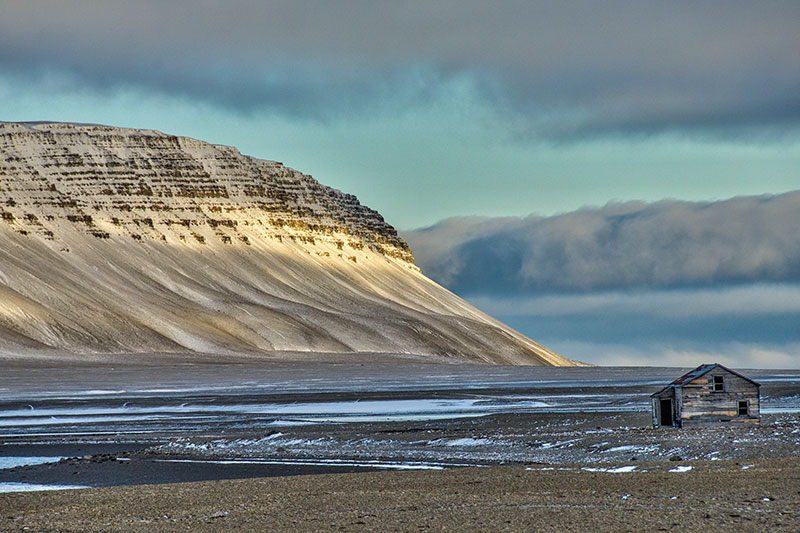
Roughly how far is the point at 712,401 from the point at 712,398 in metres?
0.07

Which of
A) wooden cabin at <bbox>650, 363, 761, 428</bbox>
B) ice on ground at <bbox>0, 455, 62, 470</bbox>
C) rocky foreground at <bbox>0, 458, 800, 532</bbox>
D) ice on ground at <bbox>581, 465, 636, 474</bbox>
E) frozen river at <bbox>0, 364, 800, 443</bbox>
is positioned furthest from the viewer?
frozen river at <bbox>0, 364, 800, 443</bbox>

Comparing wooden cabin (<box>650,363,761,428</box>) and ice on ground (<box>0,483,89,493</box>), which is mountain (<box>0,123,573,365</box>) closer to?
ice on ground (<box>0,483,89,493</box>)

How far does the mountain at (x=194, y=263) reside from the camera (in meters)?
113

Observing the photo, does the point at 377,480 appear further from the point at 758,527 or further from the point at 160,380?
the point at 160,380

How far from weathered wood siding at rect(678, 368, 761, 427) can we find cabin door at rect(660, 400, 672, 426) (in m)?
0.51

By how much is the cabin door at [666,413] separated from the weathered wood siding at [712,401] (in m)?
0.51

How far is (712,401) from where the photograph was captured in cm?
2441

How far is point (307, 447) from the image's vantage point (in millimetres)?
24922

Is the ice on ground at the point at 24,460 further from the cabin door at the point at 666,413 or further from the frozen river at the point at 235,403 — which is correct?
the cabin door at the point at 666,413

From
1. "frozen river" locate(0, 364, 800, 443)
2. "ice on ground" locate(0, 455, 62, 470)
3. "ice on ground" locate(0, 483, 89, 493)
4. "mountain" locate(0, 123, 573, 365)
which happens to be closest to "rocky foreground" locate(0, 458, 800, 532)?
"ice on ground" locate(0, 483, 89, 493)

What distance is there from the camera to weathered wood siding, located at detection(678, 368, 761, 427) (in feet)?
79.7

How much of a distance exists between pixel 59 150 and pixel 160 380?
308 feet

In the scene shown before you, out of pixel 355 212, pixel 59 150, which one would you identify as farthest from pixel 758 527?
pixel 355 212

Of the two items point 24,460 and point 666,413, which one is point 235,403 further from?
point 666,413
